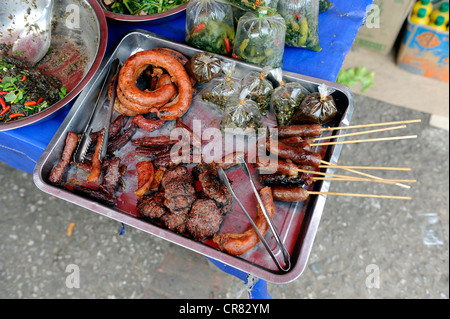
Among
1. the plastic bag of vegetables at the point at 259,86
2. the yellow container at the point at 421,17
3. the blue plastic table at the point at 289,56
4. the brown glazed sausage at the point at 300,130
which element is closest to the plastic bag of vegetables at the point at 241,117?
the plastic bag of vegetables at the point at 259,86

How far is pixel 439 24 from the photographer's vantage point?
4.62 m

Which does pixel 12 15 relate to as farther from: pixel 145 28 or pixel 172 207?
pixel 172 207

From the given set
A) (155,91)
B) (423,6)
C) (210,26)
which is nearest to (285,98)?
(210,26)

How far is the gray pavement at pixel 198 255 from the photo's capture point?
4.07 meters

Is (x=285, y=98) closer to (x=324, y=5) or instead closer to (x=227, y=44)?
(x=227, y=44)

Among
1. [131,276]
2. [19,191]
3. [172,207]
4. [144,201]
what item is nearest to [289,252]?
[172,207]

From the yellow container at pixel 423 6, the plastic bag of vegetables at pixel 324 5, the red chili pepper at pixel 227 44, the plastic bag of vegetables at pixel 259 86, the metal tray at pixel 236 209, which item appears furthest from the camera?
the yellow container at pixel 423 6

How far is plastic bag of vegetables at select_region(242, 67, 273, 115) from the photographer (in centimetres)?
307

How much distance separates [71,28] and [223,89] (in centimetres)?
168

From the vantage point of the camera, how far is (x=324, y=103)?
9.61 feet

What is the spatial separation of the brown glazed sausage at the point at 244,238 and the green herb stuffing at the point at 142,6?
93.4 inches

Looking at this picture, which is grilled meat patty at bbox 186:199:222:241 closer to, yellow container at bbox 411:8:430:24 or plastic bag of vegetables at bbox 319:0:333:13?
plastic bag of vegetables at bbox 319:0:333:13

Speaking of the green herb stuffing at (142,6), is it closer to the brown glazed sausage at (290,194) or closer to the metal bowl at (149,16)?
the metal bowl at (149,16)

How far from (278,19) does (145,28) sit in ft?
4.75
